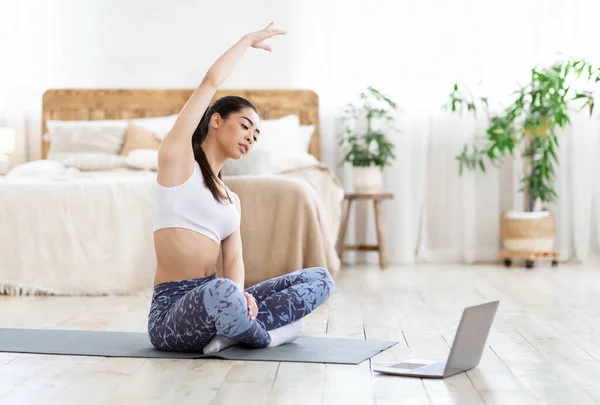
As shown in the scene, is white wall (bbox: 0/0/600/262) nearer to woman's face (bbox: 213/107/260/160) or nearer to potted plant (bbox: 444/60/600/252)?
potted plant (bbox: 444/60/600/252)

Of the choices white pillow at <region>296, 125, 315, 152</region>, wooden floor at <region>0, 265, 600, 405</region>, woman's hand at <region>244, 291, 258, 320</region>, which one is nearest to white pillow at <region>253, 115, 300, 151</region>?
white pillow at <region>296, 125, 315, 152</region>

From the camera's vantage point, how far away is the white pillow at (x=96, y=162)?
5162 millimetres

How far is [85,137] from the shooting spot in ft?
18.2

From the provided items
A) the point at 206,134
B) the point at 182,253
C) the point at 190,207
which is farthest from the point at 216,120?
the point at 182,253

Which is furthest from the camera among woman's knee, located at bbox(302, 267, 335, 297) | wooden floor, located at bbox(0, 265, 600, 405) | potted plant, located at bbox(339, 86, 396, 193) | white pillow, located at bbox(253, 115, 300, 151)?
potted plant, located at bbox(339, 86, 396, 193)

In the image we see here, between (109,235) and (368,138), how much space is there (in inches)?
78.9

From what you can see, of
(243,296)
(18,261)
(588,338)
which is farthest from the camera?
(18,261)

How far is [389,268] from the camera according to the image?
5.49m

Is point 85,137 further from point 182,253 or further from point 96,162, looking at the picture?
point 182,253

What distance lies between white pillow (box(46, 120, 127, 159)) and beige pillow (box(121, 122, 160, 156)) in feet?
0.24

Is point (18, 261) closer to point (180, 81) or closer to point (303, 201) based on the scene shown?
point (303, 201)

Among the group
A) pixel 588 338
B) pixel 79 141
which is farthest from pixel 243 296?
pixel 79 141

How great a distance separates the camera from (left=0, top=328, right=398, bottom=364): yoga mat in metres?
2.42

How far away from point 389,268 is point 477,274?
0.63 metres
